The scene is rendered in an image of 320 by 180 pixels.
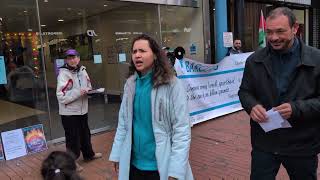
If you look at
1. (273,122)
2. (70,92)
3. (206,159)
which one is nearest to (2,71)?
(70,92)

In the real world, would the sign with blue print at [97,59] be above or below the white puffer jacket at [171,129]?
above

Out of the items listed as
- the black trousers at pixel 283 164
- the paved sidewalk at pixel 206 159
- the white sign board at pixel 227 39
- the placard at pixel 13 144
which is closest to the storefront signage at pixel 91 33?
the paved sidewalk at pixel 206 159

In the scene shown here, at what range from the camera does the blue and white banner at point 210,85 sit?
7.42 m

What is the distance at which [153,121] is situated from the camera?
261 cm

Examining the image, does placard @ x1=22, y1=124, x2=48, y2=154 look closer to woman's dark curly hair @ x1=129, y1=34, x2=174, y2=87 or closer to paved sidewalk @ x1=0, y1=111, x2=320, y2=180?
paved sidewalk @ x1=0, y1=111, x2=320, y2=180

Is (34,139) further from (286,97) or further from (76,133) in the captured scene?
(286,97)

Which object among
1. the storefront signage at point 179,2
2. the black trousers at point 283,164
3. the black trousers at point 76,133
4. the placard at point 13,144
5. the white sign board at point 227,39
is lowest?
the placard at point 13,144

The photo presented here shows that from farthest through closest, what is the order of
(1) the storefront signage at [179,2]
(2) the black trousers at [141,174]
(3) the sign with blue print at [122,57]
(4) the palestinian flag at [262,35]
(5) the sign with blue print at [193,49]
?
(4) the palestinian flag at [262,35], (5) the sign with blue print at [193,49], (3) the sign with blue print at [122,57], (1) the storefront signage at [179,2], (2) the black trousers at [141,174]

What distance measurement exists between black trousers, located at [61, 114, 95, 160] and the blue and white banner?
2.46 metres

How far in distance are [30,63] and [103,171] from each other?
9.33 ft

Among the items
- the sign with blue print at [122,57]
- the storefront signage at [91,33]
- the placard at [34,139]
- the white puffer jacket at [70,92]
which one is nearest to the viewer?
the white puffer jacket at [70,92]

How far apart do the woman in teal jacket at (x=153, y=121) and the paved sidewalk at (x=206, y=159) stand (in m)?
1.72

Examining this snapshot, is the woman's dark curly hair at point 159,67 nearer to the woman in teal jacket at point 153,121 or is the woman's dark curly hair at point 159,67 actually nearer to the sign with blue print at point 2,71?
the woman in teal jacket at point 153,121

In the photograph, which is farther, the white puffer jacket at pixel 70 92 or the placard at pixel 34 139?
the placard at pixel 34 139
